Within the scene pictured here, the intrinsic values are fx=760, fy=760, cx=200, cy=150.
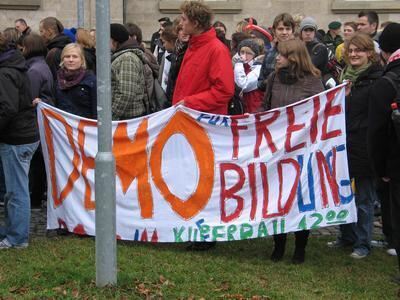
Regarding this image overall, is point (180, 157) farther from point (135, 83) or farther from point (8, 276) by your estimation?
point (8, 276)

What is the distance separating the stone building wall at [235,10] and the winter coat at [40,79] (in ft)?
37.0

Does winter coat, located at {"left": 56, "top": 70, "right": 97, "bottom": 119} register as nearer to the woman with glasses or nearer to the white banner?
the white banner

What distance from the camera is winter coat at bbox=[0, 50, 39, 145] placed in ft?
22.1

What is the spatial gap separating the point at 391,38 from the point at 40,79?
3922 millimetres

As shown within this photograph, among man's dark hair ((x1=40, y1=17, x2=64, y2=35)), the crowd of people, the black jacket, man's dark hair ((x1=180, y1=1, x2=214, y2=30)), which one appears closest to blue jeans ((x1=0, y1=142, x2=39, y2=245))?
the crowd of people

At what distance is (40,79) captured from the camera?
27.3ft

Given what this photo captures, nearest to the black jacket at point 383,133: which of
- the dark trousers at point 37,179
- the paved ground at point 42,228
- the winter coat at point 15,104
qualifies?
the paved ground at point 42,228

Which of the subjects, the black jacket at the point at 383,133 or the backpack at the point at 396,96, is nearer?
the backpack at the point at 396,96

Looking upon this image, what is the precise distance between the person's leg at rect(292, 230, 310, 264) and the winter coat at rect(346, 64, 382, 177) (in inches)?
28.9

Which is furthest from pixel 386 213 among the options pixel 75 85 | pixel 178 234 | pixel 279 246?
pixel 75 85

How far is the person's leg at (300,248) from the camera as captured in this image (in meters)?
6.89

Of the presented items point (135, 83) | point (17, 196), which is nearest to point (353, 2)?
point (135, 83)

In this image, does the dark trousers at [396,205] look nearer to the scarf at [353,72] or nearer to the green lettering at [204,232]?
the scarf at [353,72]

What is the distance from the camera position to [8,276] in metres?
6.29
